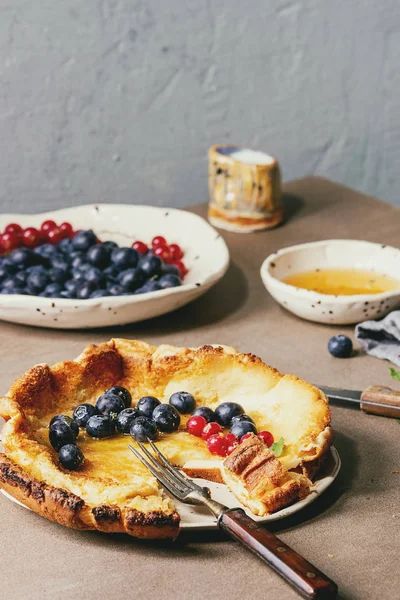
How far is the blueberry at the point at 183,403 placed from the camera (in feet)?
4.66

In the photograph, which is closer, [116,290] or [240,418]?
[240,418]

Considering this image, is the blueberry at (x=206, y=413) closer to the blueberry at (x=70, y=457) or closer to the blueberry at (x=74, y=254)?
the blueberry at (x=70, y=457)

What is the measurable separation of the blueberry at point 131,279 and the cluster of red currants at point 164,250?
0.54 feet

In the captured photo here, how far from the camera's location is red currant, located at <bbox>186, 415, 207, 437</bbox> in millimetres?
1370

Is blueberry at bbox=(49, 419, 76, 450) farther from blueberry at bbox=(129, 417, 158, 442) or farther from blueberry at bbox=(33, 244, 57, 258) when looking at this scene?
blueberry at bbox=(33, 244, 57, 258)

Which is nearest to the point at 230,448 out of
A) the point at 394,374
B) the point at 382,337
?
the point at 394,374

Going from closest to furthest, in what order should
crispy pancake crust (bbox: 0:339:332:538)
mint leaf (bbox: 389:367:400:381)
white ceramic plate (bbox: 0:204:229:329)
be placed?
crispy pancake crust (bbox: 0:339:332:538) → mint leaf (bbox: 389:367:400:381) → white ceramic plate (bbox: 0:204:229:329)

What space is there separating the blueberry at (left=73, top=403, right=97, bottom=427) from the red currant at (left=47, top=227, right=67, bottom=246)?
870 millimetres

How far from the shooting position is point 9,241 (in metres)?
2.14

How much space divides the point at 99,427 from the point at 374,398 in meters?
0.50

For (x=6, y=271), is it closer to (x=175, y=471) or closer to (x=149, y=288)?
(x=149, y=288)

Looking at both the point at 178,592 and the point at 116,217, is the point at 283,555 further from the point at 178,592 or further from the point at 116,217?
the point at 116,217

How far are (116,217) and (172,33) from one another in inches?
40.2

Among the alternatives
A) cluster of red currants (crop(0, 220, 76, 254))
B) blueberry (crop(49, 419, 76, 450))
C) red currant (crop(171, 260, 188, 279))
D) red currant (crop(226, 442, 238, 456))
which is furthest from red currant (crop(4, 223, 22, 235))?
red currant (crop(226, 442, 238, 456))
